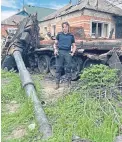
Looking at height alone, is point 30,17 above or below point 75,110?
above

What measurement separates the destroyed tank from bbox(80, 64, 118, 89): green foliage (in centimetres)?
86

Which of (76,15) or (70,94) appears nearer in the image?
(70,94)

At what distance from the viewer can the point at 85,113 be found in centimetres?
482

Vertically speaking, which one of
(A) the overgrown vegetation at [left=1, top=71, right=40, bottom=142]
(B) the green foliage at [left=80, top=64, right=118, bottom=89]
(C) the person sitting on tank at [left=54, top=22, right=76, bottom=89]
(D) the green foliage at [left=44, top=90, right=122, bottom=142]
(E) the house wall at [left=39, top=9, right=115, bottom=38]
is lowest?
(A) the overgrown vegetation at [left=1, top=71, right=40, bottom=142]

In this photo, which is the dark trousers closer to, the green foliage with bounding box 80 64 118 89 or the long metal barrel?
the long metal barrel

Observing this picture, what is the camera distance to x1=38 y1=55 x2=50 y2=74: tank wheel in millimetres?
10844

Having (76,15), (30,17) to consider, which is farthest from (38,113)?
(76,15)

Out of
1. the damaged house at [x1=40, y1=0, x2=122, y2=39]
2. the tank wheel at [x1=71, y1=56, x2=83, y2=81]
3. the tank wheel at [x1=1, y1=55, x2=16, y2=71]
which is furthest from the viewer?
the damaged house at [x1=40, y1=0, x2=122, y2=39]

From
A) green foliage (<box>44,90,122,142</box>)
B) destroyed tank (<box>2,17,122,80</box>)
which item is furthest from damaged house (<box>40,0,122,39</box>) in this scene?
green foliage (<box>44,90,122,142</box>)

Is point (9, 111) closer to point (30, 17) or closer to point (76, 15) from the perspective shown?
point (30, 17)

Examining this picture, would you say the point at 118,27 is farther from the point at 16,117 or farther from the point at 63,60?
the point at 16,117

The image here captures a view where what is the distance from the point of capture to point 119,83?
20.6 ft

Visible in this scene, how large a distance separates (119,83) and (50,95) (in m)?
1.74

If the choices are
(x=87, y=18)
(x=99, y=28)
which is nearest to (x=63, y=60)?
(x=87, y=18)
